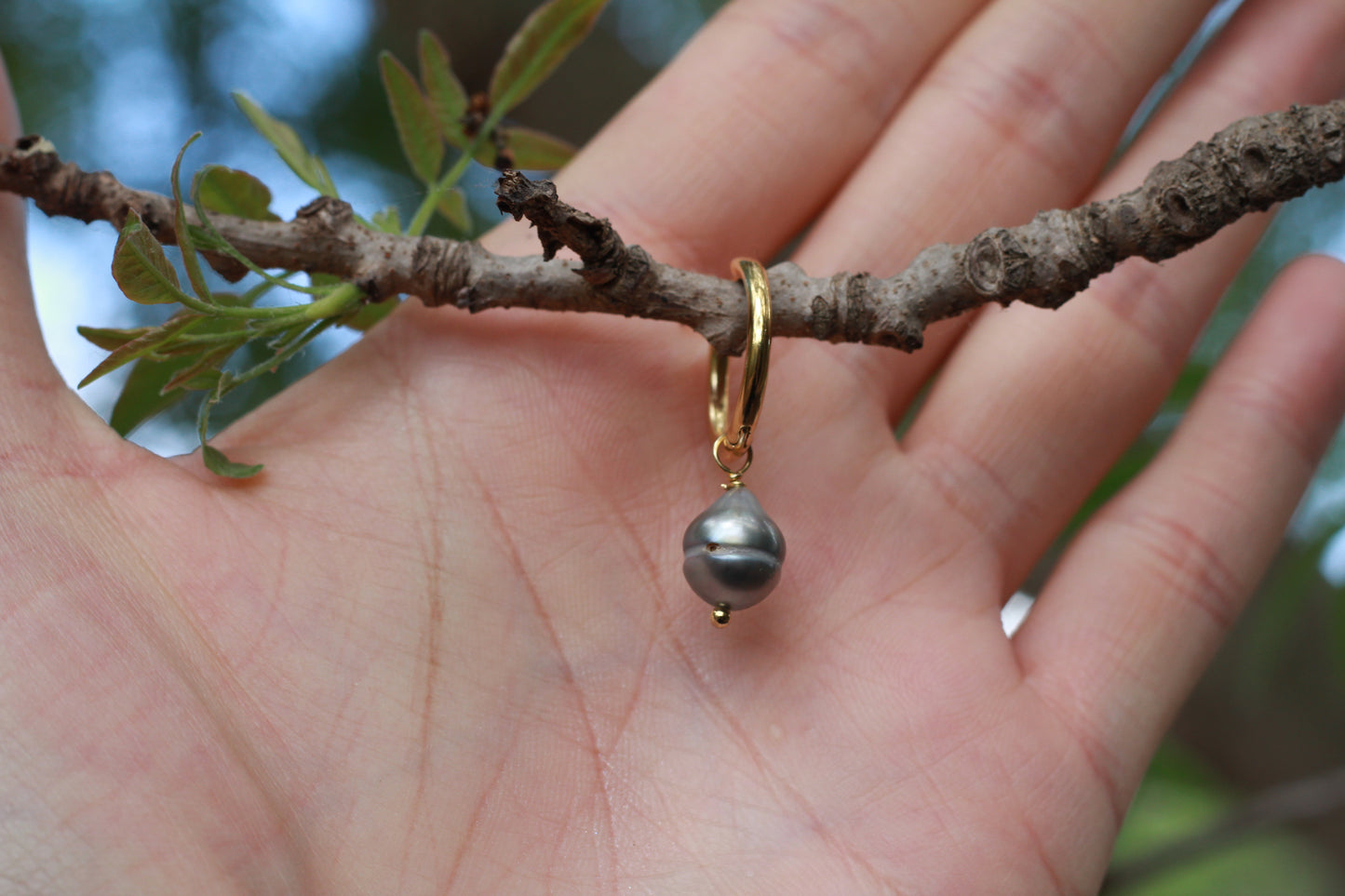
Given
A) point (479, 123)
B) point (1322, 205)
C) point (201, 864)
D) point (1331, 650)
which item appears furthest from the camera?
point (1331, 650)

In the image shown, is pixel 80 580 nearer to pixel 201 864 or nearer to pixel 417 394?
pixel 201 864

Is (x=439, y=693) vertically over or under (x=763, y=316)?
under

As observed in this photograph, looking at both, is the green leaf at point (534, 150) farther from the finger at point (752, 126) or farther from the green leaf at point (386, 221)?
the green leaf at point (386, 221)

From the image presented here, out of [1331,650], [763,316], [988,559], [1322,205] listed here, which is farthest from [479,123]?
[1331,650]

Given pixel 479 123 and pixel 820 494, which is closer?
pixel 820 494

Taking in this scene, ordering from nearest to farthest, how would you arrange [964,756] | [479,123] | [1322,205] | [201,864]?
[201,864]
[964,756]
[479,123]
[1322,205]

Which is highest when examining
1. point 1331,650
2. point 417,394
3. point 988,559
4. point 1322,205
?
point 1322,205

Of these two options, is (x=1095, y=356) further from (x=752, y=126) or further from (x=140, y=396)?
(x=140, y=396)
